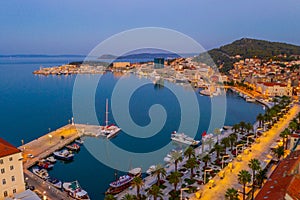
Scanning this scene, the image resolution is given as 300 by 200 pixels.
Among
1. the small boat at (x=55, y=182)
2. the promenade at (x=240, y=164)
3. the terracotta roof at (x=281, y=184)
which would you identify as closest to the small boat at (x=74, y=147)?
the small boat at (x=55, y=182)

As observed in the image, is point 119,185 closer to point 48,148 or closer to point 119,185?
point 119,185

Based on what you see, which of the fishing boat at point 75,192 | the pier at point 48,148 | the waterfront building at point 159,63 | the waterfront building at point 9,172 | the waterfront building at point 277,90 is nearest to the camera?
the waterfront building at point 9,172

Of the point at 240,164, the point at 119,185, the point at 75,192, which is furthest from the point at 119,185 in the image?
the point at 240,164

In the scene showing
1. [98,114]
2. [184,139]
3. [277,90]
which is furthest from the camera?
[277,90]

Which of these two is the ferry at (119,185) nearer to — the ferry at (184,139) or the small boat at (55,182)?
the small boat at (55,182)

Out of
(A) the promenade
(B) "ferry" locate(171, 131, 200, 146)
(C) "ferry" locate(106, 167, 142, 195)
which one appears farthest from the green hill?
(C) "ferry" locate(106, 167, 142, 195)

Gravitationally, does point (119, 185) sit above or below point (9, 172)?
below

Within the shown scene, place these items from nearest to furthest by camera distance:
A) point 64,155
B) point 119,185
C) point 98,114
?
point 119,185 < point 64,155 < point 98,114
